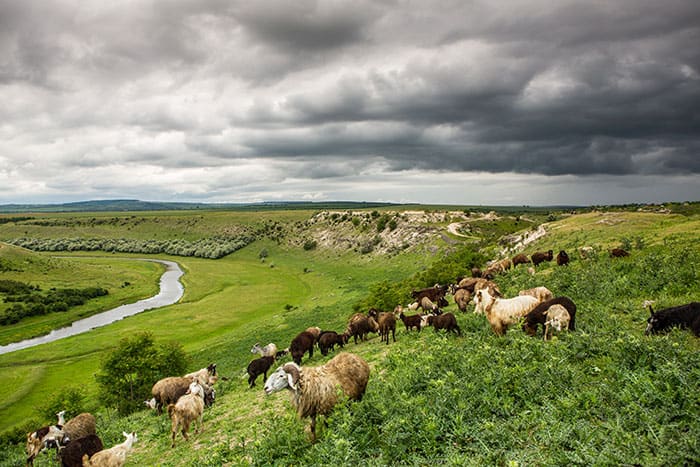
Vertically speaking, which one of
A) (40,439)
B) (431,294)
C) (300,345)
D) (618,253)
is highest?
(618,253)

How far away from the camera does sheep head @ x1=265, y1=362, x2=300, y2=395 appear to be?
8.31 meters

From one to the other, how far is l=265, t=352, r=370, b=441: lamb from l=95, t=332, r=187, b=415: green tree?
20485mm

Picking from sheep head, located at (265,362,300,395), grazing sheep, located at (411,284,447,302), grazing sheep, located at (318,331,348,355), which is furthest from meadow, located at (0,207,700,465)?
grazing sheep, located at (411,284,447,302)

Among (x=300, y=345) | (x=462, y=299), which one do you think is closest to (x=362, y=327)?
(x=300, y=345)

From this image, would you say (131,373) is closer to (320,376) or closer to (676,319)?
(320,376)

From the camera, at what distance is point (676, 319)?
10547mm

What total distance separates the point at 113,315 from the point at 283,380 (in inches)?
2850

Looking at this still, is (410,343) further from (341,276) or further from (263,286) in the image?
(263,286)

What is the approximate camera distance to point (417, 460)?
6273mm

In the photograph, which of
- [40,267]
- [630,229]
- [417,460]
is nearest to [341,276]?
[630,229]

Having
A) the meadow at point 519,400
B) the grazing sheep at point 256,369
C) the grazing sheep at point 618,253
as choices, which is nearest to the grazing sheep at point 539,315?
the meadow at point 519,400

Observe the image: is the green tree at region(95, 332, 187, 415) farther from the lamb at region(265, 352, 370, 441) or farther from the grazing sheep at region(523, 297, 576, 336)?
the grazing sheep at region(523, 297, 576, 336)

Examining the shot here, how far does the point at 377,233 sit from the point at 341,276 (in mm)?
25905

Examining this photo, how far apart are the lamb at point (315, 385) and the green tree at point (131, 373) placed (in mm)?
20485
